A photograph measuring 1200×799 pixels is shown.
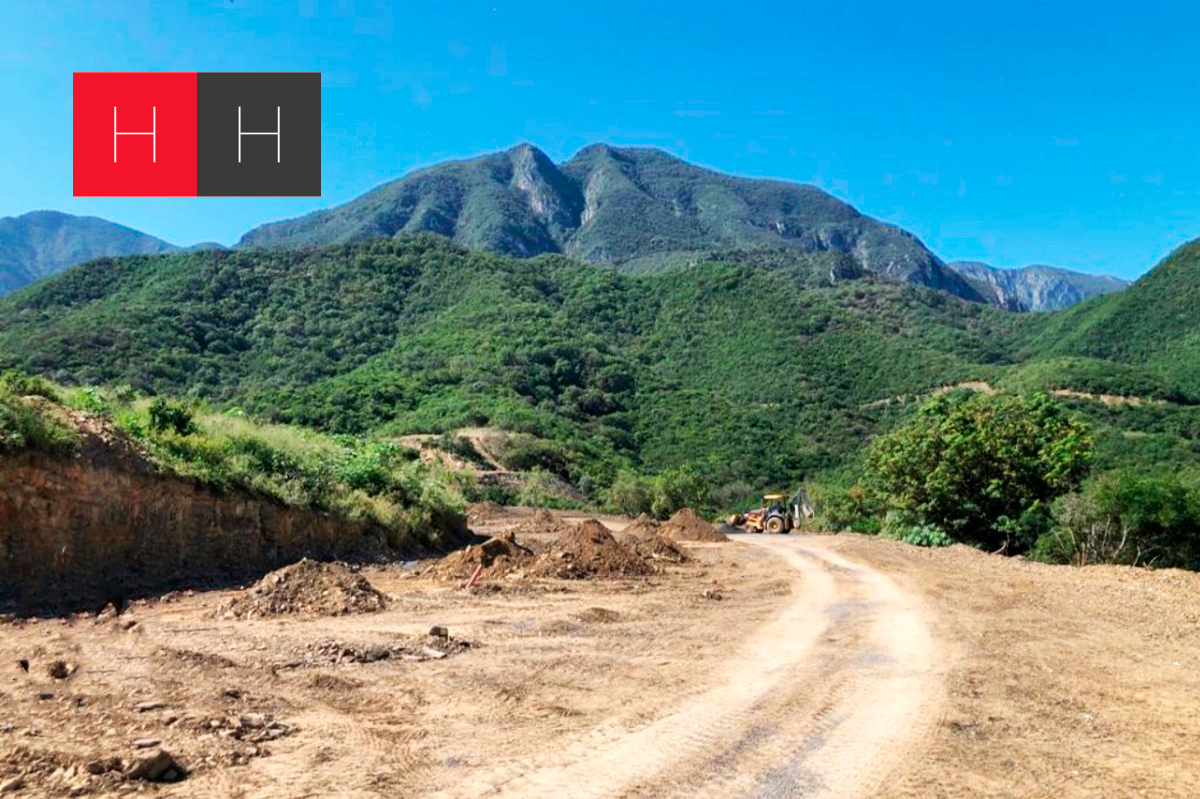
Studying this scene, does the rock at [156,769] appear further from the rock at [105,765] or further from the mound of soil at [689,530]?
the mound of soil at [689,530]

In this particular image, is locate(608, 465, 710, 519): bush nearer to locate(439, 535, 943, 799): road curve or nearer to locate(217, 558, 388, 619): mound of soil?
locate(217, 558, 388, 619): mound of soil

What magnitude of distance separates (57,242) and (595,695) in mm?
203231

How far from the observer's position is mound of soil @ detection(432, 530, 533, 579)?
1534cm

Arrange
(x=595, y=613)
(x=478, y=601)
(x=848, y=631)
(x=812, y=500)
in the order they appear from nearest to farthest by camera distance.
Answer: (x=848, y=631) → (x=595, y=613) → (x=478, y=601) → (x=812, y=500)

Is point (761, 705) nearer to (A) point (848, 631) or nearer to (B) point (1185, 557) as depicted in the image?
(A) point (848, 631)

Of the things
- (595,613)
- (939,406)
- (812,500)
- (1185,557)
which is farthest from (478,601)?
(812,500)

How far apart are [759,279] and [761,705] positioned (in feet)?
337

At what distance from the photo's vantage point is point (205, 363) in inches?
2495

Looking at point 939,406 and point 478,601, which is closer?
point 478,601

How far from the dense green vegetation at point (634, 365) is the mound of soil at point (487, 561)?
52.7ft

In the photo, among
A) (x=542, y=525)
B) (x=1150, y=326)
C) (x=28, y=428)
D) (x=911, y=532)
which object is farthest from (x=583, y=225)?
(x=28, y=428)

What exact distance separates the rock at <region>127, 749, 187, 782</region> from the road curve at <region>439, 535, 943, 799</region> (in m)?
1.66

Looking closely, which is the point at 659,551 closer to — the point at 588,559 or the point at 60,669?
the point at 588,559

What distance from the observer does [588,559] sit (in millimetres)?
16656
